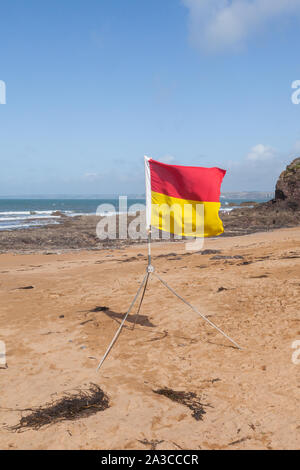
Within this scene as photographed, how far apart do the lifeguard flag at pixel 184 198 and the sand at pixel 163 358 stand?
2238 millimetres

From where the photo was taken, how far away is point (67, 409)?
175 inches

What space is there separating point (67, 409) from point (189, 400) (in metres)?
1.61

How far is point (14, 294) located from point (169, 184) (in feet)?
22.4

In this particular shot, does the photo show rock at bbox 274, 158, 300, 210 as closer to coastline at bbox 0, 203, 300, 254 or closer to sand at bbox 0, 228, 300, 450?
coastline at bbox 0, 203, 300, 254

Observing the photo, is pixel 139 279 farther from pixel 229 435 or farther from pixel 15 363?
pixel 229 435

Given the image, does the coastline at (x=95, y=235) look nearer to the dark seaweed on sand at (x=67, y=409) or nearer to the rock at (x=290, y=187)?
the rock at (x=290, y=187)

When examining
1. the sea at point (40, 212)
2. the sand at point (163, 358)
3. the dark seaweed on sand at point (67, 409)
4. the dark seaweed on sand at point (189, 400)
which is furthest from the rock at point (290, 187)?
the dark seaweed on sand at point (67, 409)

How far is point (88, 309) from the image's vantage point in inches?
351

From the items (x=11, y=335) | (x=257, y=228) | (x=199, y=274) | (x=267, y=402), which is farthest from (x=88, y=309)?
(x=257, y=228)

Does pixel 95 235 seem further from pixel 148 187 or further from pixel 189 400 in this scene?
pixel 189 400

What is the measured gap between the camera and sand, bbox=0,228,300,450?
155 inches

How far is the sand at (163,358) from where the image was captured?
3.94 m

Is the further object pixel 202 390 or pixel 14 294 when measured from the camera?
pixel 14 294

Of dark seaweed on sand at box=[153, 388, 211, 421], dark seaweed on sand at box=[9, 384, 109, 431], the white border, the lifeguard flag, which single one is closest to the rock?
the lifeguard flag
